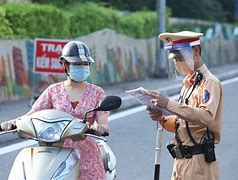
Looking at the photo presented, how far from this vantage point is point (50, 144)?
489 centimetres

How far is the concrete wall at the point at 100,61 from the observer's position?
1650cm

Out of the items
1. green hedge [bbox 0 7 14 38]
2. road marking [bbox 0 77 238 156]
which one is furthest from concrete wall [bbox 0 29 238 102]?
road marking [bbox 0 77 238 156]

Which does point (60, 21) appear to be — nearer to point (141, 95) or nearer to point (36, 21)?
point (36, 21)

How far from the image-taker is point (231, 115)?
52.4 ft

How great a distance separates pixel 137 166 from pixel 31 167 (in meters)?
5.23

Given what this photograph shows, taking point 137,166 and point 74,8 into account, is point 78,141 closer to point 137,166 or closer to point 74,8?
point 137,166

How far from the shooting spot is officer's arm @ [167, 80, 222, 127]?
15.6 ft

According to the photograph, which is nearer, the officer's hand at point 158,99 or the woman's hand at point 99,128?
the officer's hand at point 158,99

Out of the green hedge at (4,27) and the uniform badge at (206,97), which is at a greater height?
the uniform badge at (206,97)

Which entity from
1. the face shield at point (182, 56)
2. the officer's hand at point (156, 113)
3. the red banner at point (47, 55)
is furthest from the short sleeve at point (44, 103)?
the red banner at point (47, 55)

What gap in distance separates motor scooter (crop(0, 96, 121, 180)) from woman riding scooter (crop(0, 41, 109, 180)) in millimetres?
306

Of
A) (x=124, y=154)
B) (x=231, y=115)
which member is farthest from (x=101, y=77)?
(x=124, y=154)

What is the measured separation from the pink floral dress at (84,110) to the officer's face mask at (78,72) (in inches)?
5.1

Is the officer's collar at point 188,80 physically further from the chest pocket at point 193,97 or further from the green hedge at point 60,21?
the green hedge at point 60,21
